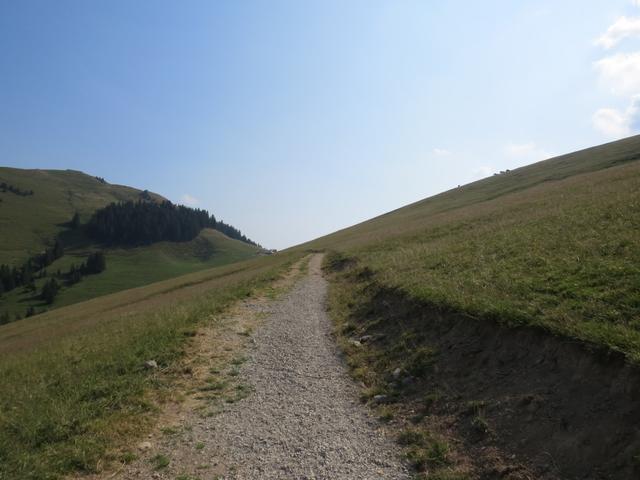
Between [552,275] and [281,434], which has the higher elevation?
[552,275]

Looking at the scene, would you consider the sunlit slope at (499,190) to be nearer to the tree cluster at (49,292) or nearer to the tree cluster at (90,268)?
the tree cluster at (49,292)

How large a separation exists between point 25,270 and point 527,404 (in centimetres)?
19792

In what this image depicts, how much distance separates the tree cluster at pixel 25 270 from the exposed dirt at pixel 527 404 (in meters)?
186

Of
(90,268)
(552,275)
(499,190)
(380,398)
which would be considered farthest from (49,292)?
(552,275)

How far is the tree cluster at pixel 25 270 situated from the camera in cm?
15462

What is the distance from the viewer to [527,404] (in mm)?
7078

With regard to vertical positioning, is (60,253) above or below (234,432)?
above

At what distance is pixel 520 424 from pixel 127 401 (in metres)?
8.46

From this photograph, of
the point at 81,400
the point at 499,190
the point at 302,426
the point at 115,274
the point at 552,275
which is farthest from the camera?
the point at 115,274

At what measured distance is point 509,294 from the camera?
11375mm

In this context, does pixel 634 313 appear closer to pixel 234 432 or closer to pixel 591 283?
pixel 591 283

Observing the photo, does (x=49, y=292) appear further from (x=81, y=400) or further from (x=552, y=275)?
(x=552, y=275)

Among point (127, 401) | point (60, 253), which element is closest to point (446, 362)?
point (127, 401)

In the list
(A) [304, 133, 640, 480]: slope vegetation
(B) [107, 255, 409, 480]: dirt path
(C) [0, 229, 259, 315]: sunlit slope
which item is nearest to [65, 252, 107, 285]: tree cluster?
(C) [0, 229, 259, 315]: sunlit slope
